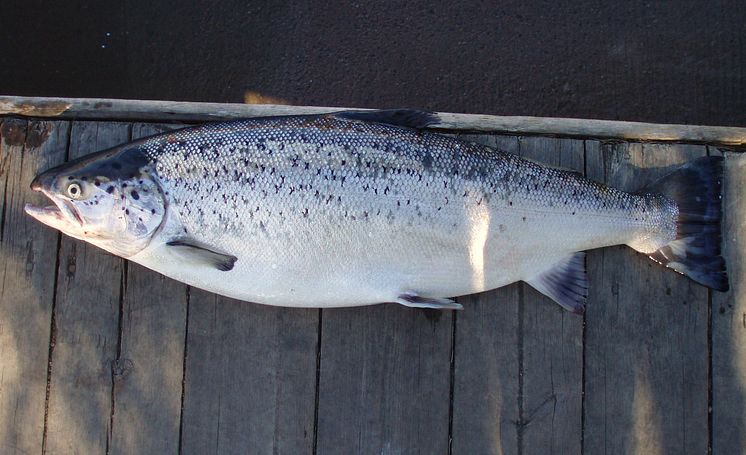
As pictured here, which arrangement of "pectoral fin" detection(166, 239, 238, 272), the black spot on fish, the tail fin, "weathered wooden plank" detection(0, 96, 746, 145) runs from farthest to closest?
"weathered wooden plank" detection(0, 96, 746, 145) < the tail fin < the black spot on fish < "pectoral fin" detection(166, 239, 238, 272)

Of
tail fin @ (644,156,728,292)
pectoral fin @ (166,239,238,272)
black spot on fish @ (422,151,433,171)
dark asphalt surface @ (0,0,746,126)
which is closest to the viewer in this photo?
pectoral fin @ (166,239,238,272)

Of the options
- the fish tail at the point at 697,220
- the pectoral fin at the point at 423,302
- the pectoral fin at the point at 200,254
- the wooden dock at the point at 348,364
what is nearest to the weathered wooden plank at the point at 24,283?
the wooden dock at the point at 348,364

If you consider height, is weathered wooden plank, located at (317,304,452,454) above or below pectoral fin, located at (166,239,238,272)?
below

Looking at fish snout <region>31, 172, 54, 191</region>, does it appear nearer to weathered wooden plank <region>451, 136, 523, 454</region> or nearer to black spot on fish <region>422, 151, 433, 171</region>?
black spot on fish <region>422, 151, 433, 171</region>

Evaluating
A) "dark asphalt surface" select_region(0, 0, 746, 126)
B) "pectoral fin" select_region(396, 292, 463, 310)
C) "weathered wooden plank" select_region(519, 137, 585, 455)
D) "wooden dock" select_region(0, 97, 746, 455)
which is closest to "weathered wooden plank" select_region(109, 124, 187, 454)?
"wooden dock" select_region(0, 97, 746, 455)

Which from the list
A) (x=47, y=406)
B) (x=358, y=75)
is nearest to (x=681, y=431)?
(x=358, y=75)

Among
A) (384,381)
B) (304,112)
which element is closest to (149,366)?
(384,381)

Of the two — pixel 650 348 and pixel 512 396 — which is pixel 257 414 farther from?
pixel 650 348

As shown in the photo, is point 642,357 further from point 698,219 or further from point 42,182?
point 42,182
